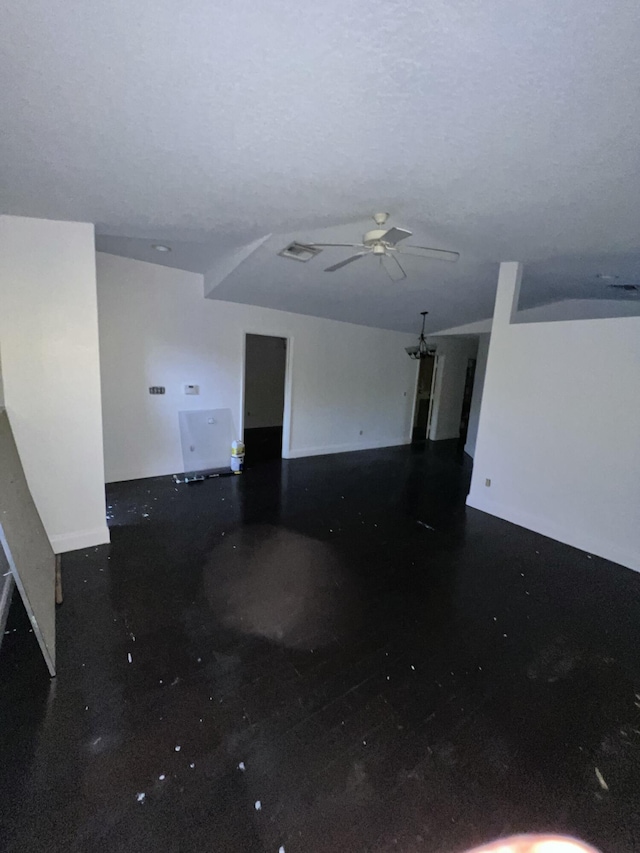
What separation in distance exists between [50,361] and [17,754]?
226 centimetres

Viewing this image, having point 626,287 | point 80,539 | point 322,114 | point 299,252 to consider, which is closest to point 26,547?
point 80,539

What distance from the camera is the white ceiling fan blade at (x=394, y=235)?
7.69 ft

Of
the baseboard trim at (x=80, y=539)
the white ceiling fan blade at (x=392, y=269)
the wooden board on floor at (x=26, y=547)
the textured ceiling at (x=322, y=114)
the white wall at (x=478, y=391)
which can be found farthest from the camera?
the white wall at (x=478, y=391)

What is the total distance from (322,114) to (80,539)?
332 cm

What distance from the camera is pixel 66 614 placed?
7.02 ft

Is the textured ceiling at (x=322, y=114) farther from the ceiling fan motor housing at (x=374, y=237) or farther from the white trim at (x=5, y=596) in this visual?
the white trim at (x=5, y=596)

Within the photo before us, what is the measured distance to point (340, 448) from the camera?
640cm

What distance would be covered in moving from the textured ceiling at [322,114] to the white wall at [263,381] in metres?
4.76

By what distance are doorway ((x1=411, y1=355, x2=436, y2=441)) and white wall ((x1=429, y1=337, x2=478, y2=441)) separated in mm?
198

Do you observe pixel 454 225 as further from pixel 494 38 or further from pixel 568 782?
pixel 568 782

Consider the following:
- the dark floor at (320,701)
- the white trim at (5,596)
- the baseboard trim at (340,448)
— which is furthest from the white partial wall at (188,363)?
the white trim at (5,596)

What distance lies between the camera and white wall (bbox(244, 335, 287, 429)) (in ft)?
24.8

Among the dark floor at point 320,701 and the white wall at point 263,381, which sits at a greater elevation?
the white wall at point 263,381

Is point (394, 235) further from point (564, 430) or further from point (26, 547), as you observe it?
point (26, 547)
